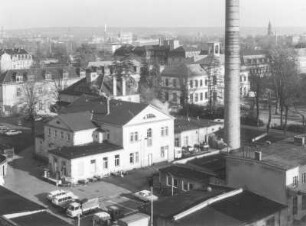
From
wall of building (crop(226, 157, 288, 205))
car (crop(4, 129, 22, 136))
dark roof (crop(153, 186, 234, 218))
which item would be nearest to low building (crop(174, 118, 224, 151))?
car (crop(4, 129, 22, 136))

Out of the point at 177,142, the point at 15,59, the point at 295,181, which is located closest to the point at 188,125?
the point at 177,142

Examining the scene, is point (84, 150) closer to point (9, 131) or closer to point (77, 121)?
point (77, 121)

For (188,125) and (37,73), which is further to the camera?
(37,73)

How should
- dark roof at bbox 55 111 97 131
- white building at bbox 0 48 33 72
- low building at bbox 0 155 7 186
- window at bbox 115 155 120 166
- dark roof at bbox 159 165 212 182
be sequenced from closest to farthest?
dark roof at bbox 159 165 212 182 → low building at bbox 0 155 7 186 → window at bbox 115 155 120 166 → dark roof at bbox 55 111 97 131 → white building at bbox 0 48 33 72

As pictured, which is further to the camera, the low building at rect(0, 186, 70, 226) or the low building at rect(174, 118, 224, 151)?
the low building at rect(174, 118, 224, 151)

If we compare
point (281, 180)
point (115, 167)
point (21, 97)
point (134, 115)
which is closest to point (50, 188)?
point (115, 167)

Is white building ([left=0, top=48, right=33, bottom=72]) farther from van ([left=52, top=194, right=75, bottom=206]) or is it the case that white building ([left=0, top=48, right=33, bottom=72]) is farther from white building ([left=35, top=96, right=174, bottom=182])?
van ([left=52, top=194, right=75, bottom=206])

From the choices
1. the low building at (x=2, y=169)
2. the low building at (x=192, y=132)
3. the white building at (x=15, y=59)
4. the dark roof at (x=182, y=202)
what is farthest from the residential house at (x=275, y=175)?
the white building at (x=15, y=59)
